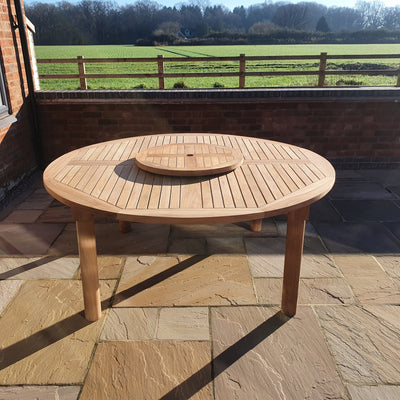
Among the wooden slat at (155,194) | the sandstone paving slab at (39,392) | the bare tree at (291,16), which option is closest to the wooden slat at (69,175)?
Result: the wooden slat at (155,194)

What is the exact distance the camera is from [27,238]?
9.99 feet

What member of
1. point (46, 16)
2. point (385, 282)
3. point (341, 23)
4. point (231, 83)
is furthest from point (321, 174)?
point (341, 23)

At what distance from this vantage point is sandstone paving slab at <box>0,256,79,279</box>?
2.53 metres

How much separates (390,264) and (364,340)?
89 centimetres

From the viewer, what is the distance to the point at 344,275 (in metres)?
2.53

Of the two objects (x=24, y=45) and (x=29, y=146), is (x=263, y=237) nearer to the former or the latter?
(x=29, y=146)

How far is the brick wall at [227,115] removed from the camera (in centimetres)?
447

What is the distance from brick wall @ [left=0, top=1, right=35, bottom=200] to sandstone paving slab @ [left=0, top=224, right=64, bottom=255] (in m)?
0.75

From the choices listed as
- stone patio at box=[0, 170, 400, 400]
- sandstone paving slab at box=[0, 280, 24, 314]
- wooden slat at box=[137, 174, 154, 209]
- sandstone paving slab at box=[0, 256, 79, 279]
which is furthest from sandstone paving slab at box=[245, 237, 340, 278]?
sandstone paving slab at box=[0, 280, 24, 314]

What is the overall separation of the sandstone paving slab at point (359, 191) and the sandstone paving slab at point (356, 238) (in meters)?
0.65

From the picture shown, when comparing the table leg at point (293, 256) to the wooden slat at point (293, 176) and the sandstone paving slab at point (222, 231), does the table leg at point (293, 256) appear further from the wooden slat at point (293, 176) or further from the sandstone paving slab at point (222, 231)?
the sandstone paving slab at point (222, 231)

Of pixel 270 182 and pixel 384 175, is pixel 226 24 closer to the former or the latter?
pixel 384 175

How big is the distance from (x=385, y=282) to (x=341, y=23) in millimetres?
44743

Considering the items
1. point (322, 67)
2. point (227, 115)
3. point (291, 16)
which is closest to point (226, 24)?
point (291, 16)
